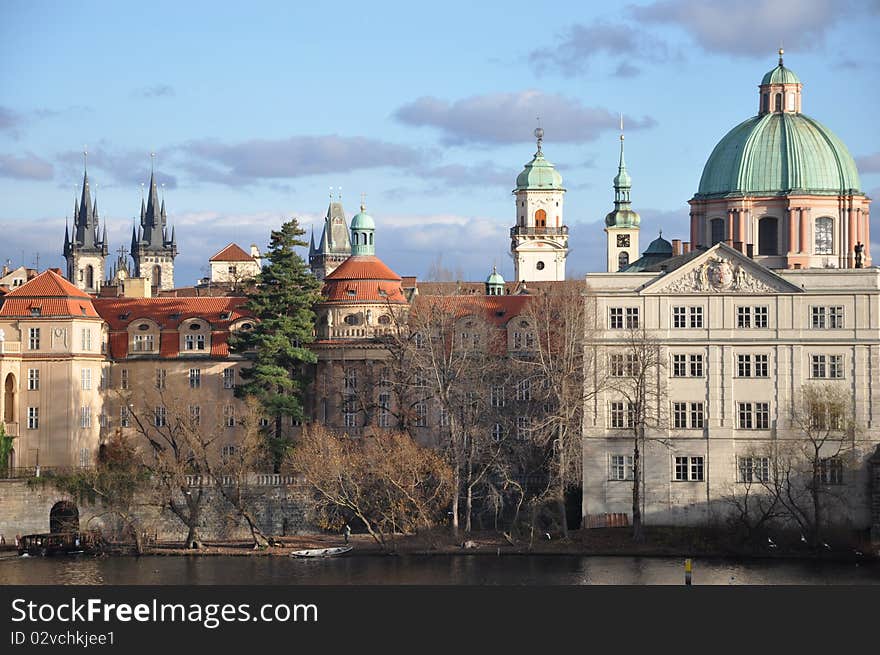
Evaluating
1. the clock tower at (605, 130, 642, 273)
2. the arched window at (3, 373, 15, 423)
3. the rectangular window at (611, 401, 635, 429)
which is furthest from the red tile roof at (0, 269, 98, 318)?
the clock tower at (605, 130, 642, 273)

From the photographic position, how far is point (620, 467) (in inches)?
3410

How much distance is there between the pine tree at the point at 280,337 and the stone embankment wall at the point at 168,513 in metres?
4.11

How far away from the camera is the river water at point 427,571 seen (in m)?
74.9

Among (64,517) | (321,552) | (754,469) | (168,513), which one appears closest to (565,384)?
(754,469)

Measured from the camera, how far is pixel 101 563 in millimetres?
81688

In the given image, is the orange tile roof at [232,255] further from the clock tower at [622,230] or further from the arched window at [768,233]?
the arched window at [768,233]

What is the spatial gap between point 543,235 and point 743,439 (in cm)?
10523

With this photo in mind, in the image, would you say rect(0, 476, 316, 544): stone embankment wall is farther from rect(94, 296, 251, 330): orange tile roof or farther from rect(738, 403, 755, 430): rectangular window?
rect(738, 403, 755, 430): rectangular window

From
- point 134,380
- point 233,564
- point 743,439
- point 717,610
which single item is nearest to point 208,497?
point 233,564

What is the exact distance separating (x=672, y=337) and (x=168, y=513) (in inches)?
915

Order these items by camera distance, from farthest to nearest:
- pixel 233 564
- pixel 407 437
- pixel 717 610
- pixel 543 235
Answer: pixel 543 235
pixel 407 437
pixel 233 564
pixel 717 610

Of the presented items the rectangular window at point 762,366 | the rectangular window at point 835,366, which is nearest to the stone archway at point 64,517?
the rectangular window at point 762,366

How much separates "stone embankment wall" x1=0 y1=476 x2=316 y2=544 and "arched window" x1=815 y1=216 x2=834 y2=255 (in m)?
28.6

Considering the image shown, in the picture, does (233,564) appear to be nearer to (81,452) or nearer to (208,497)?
(208,497)
